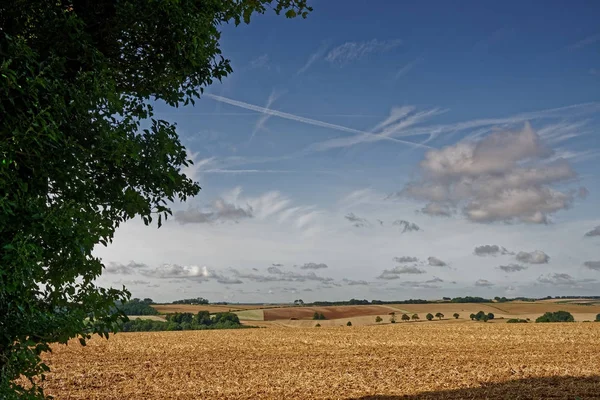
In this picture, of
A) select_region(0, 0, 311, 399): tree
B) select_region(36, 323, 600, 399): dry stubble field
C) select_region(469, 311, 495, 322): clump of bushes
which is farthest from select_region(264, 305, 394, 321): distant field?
select_region(0, 0, 311, 399): tree

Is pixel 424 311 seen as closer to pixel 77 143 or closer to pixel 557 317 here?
pixel 557 317

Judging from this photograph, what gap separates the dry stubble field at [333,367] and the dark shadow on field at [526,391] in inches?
1.2

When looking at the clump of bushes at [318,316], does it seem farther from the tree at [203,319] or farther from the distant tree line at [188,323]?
the tree at [203,319]

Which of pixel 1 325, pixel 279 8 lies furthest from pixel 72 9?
pixel 1 325

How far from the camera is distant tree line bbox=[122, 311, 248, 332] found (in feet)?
150

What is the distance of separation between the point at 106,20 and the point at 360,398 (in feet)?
38.3

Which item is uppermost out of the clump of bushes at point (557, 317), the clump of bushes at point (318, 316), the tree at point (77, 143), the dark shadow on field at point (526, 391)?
the tree at point (77, 143)

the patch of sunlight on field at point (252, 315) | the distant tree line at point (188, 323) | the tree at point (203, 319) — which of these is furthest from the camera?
the patch of sunlight on field at point (252, 315)

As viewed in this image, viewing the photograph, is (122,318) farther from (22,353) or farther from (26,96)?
(26,96)

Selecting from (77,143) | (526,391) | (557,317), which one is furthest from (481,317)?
(77,143)

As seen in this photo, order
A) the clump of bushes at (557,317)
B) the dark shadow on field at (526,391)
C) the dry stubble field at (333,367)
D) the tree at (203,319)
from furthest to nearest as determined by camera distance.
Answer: the tree at (203,319)
the clump of bushes at (557,317)
the dry stubble field at (333,367)
the dark shadow on field at (526,391)

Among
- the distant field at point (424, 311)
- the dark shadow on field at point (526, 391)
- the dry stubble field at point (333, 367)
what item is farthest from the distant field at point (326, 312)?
the dark shadow on field at point (526, 391)

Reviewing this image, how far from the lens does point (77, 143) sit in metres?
7.90

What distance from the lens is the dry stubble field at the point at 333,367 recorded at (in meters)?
15.8
